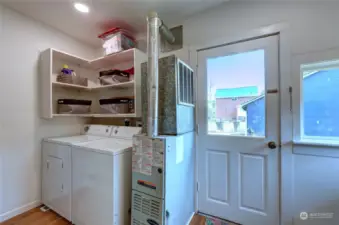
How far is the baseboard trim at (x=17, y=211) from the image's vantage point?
179cm

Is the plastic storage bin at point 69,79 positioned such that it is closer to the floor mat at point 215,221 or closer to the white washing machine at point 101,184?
the white washing machine at point 101,184

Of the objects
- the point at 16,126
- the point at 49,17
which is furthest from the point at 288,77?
the point at 16,126

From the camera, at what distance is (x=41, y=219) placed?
6.03 feet

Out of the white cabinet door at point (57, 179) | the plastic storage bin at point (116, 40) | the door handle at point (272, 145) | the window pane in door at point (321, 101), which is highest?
the plastic storage bin at point (116, 40)

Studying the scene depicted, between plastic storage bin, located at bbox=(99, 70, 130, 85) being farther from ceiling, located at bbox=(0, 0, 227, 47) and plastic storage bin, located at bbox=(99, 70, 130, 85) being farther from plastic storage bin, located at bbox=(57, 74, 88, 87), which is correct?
ceiling, located at bbox=(0, 0, 227, 47)

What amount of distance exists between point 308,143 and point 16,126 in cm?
327

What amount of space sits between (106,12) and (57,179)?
2185 mm

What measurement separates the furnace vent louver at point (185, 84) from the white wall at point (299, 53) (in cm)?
67

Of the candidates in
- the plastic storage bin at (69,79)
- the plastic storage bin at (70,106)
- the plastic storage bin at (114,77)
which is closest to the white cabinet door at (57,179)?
the plastic storage bin at (70,106)

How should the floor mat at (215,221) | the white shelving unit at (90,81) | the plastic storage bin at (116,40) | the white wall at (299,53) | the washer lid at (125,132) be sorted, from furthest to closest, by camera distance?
the plastic storage bin at (116,40) → the white shelving unit at (90,81) → the washer lid at (125,132) → the floor mat at (215,221) → the white wall at (299,53)

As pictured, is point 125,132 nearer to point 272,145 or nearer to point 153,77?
point 153,77

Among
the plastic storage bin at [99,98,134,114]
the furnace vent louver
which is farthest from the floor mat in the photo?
the plastic storage bin at [99,98,134,114]

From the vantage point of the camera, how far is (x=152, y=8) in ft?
6.10

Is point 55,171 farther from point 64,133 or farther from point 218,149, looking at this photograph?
point 218,149
